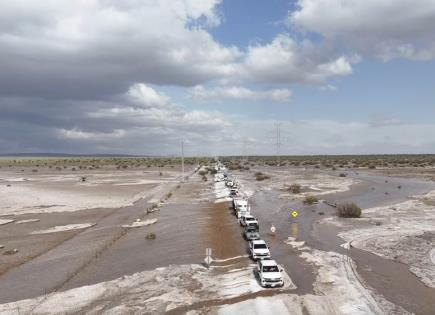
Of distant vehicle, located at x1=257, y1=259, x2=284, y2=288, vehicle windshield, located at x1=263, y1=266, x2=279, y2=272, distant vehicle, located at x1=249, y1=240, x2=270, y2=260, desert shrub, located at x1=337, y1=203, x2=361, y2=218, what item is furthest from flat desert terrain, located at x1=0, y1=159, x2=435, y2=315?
desert shrub, located at x1=337, y1=203, x2=361, y2=218

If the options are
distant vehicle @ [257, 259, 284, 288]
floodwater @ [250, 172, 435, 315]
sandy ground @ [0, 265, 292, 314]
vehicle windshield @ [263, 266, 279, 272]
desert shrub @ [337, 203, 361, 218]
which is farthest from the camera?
desert shrub @ [337, 203, 361, 218]

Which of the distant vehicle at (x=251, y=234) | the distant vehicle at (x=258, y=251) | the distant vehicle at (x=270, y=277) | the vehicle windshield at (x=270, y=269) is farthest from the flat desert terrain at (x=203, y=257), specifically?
the vehicle windshield at (x=270, y=269)

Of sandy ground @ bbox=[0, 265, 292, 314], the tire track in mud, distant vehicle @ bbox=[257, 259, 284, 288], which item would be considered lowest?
sandy ground @ bbox=[0, 265, 292, 314]

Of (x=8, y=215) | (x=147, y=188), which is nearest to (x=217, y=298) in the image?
(x=8, y=215)

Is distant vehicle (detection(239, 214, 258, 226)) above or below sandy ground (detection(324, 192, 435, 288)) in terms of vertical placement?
above

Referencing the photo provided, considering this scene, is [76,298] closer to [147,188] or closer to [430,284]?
[430,284]

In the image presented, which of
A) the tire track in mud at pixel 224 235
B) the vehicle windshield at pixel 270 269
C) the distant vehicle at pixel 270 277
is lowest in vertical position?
the tire track in mud at pixel 224 235

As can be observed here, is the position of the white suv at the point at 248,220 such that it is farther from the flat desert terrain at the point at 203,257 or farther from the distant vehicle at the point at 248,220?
the flat desert terrain at the point at 203,257

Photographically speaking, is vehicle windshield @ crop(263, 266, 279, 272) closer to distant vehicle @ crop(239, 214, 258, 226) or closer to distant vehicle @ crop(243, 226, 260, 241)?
distant vehicle @ crop(243, 226, 260, 241)
